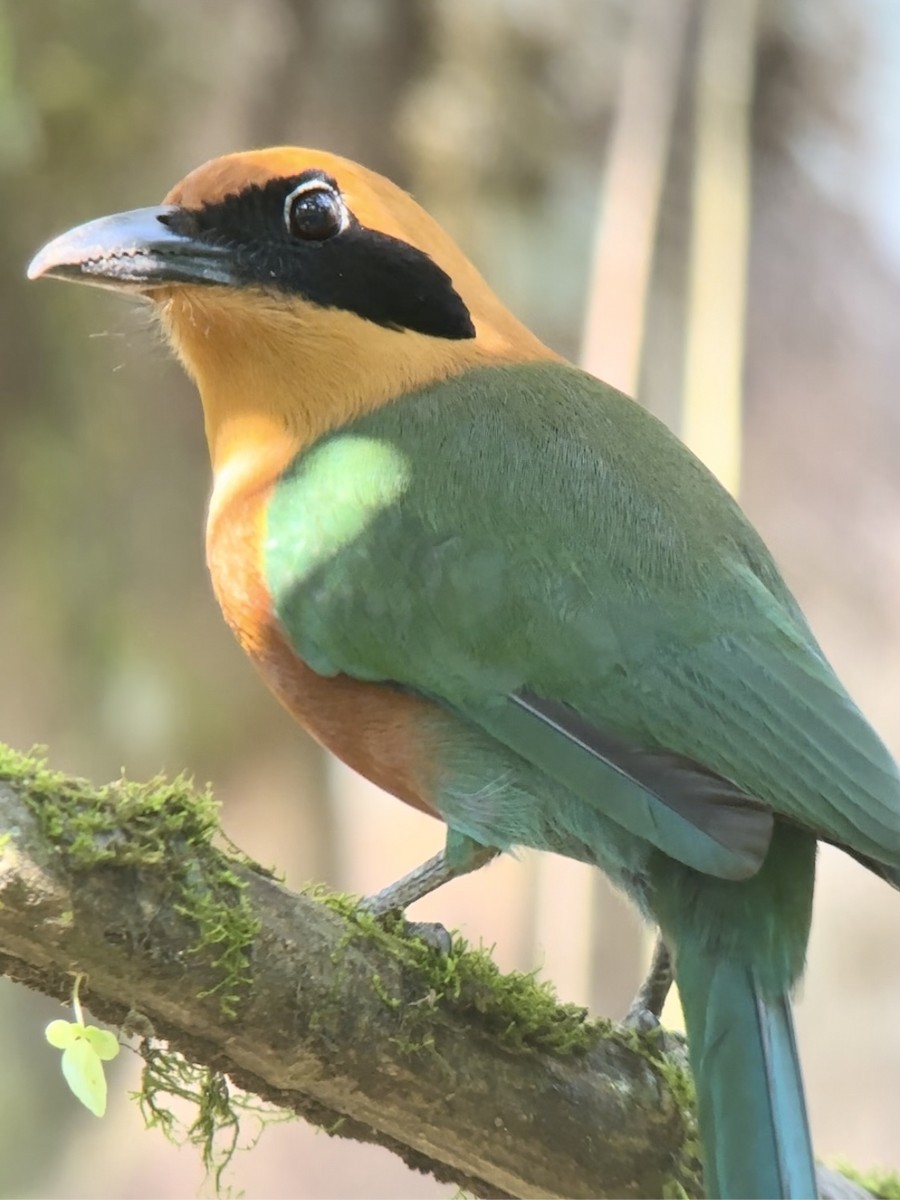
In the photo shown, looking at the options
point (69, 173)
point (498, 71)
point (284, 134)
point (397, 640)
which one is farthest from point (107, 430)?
point (397, 640)

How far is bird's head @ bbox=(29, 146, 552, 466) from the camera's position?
2076mm

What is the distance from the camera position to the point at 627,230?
4.35 meters

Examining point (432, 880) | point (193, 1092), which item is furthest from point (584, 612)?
point (193, 1092)

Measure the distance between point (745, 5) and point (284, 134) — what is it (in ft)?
5.12

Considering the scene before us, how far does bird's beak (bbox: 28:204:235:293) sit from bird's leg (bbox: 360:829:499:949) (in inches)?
38.0

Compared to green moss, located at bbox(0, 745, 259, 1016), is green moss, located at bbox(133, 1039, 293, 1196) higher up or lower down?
lower down

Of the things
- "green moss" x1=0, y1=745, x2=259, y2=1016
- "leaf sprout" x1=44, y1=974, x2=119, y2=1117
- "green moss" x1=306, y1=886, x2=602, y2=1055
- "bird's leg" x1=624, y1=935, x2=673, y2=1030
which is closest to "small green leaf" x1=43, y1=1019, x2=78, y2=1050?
"leaf sprout" x1=44, y1=974, x2=119, y2=1117

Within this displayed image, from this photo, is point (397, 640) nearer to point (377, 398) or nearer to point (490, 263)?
point (377, 398)

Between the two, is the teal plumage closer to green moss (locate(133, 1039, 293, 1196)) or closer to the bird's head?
the bird's head

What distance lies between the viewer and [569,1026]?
5.58 feet

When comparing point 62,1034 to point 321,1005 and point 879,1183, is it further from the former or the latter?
point 879,1183

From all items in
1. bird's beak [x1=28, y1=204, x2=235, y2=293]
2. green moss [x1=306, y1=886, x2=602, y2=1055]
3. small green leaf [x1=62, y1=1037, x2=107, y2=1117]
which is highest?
bird's beak [x1=28, y1=204, x2=235, y2=293]

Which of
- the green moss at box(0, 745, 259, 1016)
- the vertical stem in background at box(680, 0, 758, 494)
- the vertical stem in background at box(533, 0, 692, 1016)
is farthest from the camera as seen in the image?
the vertical stem in background at box(680, 0, 758, 494)

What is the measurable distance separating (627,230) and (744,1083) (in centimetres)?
338
